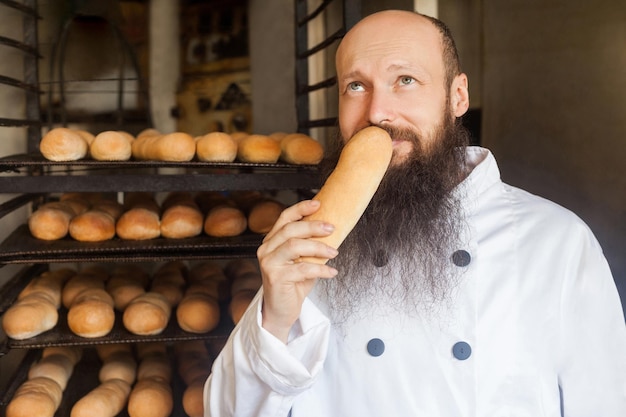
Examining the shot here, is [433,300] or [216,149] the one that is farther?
[216,149]

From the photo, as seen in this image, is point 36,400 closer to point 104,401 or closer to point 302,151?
point 104,401

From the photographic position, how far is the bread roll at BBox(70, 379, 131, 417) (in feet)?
6.00

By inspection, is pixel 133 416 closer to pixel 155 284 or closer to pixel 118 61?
pixel 155 284

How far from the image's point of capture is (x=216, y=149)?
1.97 metres

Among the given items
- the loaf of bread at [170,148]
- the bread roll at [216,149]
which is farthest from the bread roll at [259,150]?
the loaf of bread at [170,148]

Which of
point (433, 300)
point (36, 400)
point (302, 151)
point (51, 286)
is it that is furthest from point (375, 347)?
point (51, 286)

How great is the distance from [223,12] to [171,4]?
10.6 inches

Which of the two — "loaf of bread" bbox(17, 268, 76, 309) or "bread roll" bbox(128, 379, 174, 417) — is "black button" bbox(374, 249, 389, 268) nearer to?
"bread roll" bbox(128, 379, 174, 417)

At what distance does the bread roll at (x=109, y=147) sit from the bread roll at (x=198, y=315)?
527 millimetres

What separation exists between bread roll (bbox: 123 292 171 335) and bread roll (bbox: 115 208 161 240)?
0.22m

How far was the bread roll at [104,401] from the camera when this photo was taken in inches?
72.0

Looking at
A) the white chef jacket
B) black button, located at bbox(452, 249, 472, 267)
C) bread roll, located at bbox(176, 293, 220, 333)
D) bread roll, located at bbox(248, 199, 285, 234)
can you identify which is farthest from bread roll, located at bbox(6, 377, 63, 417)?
black button, located at bbox(452, 249, 472, 267)

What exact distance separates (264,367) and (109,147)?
1028mm

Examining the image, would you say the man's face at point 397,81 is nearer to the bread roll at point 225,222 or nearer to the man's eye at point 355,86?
the man's eye at point 355,86
